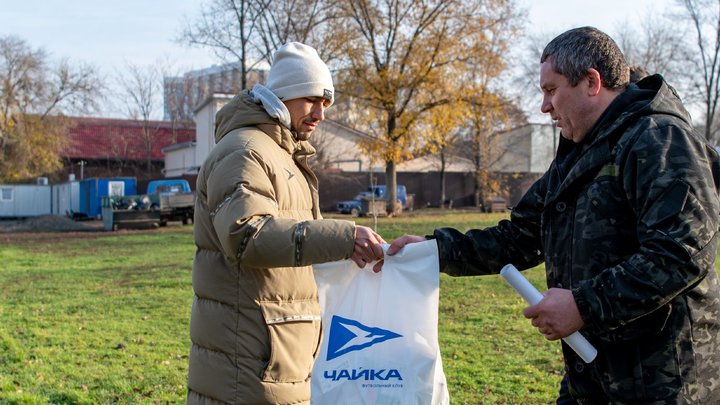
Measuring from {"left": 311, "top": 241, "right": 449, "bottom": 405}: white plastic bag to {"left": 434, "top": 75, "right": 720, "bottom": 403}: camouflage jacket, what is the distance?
73 cm

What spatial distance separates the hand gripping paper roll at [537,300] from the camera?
7.59ft

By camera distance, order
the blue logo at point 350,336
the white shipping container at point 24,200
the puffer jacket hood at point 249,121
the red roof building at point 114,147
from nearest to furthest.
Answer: the puffer jacket hood at point 249,121
the blue logo at point 350,336
the white shipping container at point 24,200
the red roof building at point 114,147

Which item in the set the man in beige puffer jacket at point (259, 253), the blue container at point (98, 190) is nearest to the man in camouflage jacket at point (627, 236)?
the man in beige puffer jacket at point (259, 253)

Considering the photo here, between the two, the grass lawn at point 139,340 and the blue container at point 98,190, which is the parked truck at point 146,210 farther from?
the grass lawn at point 139,340

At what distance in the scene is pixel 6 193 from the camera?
136 ft

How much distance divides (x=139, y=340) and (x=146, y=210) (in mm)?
22028

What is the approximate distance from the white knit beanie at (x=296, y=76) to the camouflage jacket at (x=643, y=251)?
46.1 inches

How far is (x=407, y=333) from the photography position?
3.14 metres

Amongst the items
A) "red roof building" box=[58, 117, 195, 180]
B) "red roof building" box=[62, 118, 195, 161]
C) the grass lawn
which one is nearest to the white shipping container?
"red roof building" box=[58, 117, 195, 180]

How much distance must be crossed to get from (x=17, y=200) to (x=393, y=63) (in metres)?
25.1

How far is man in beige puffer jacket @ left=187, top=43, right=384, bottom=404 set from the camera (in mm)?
2562

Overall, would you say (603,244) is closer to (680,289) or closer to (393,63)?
(680,289)

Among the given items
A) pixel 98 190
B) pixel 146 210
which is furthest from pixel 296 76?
pixel 98 190

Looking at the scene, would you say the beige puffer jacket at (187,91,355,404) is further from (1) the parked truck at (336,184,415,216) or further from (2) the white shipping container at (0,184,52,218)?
(2) the white shipping container at (0,184,52,218)
